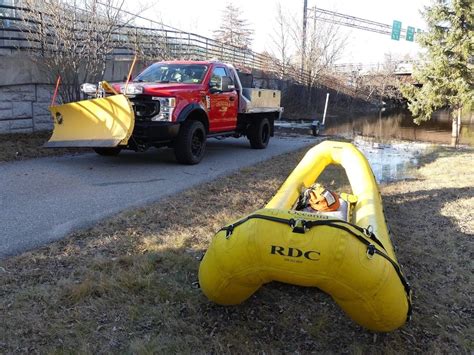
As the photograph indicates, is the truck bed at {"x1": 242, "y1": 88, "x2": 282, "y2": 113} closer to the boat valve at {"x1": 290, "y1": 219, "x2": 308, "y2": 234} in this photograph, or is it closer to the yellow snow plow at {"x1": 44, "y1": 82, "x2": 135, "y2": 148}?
the yellow snow plow at {"x1": 44, "y1": 82, "x2": 135, "y2": 148}

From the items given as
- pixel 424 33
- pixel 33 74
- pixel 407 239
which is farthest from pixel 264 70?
pixel 407 239

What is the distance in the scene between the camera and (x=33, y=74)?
1011cm

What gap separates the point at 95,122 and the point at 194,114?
Result: 1.85 m

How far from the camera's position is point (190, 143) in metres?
8.59

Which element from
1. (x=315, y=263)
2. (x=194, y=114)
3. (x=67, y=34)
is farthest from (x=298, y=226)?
(x=67, y=34)

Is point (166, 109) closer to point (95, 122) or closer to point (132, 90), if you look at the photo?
point (132, 90)

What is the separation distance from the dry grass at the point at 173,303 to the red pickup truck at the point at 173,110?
9.07 feet

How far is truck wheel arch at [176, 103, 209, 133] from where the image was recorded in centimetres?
820

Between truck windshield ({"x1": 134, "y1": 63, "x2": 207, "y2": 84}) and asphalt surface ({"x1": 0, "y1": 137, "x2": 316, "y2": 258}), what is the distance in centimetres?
162

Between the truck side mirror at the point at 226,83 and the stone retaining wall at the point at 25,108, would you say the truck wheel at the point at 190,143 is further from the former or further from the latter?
the stone retaining wall at the point at 25,108

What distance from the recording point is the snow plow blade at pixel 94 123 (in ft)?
24.7

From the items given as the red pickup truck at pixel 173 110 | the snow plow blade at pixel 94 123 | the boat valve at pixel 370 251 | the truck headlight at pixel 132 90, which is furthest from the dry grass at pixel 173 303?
the truck headlight at pixel 132 90

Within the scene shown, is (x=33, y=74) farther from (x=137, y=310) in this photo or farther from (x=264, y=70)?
(x=264, y=70)

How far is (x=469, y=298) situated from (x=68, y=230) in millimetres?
3946
